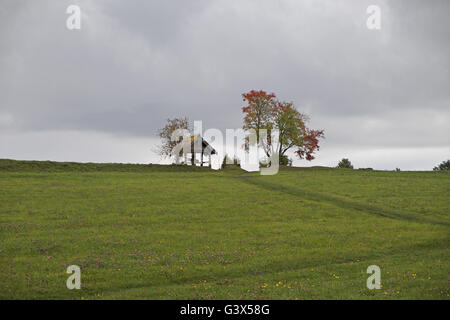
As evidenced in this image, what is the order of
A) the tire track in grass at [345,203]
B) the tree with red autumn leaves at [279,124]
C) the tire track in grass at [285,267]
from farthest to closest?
1. the tree with red autumn leaves at [279,124]
2. the tire track in grass at [345,203]
3. the tire track in grass at [285,267]

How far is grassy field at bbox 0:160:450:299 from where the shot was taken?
17188 millimetres

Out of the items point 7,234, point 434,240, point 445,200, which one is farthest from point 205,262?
point 445,200

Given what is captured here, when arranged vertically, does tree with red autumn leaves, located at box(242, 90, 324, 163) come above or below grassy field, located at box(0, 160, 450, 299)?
above

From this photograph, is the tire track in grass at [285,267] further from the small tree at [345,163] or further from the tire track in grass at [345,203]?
the small tree at [345,163]

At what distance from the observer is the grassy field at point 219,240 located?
17.2m

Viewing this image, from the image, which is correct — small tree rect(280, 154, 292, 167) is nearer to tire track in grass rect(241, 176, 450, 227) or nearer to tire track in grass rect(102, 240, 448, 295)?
tire track in grass rect(241, 176, 450, 227)

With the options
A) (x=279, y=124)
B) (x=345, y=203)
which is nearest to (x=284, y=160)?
(x=279, y=124)

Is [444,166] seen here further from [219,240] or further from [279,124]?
[219,240]

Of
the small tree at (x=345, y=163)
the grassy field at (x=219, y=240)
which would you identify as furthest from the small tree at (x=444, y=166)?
the grassy field at (x=219, y=240)

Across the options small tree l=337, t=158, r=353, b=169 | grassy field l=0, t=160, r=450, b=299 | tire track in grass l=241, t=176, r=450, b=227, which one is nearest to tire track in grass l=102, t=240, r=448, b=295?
grassy field l=0, t=160, r=450, b=299
